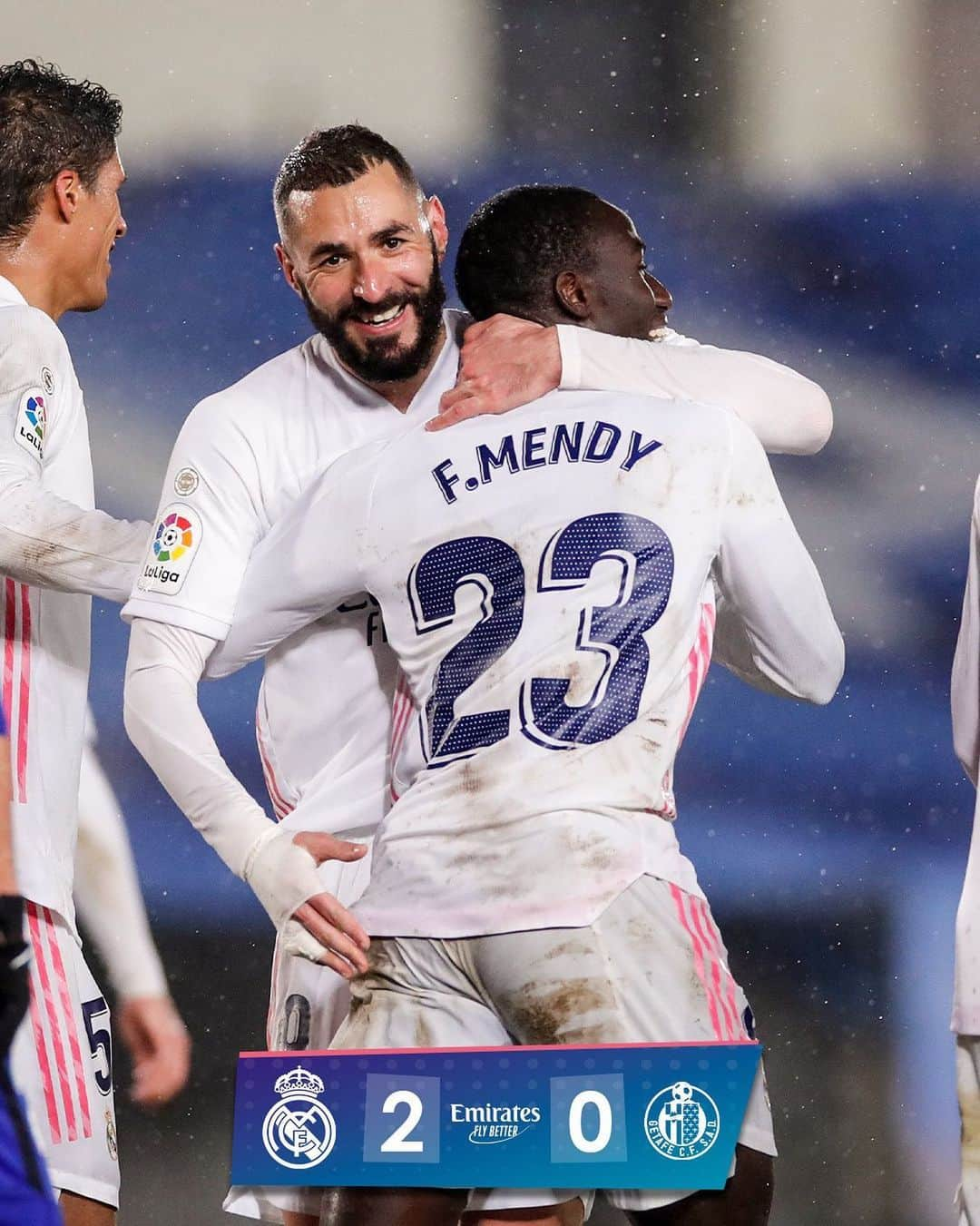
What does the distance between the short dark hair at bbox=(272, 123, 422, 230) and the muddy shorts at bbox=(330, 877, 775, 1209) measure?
3.25 ft

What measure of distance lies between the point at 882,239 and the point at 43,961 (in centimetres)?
165

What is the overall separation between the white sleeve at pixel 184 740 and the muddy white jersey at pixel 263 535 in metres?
0.04

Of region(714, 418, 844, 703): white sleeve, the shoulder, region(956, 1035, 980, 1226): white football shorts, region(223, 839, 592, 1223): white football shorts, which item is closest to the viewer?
region(956, 1035, 980, 1226): white football shorts

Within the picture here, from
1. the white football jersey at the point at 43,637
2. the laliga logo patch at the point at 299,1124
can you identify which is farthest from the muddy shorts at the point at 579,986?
the white football jersey at the point at 43,637

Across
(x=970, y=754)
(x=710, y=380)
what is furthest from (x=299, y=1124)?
(x=710, y=380)

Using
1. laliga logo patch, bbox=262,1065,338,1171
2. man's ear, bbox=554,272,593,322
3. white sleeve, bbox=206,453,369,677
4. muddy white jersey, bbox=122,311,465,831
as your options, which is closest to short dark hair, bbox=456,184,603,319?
man's ear, bbox=554,272,593,322

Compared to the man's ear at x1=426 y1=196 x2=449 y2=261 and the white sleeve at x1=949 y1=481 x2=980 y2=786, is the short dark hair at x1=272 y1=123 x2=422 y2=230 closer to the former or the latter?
the man's ear at x1=426 y1=196 x2=449 y2=261

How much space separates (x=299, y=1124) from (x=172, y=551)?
2.39 feet

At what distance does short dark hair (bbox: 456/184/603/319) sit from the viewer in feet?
7.11

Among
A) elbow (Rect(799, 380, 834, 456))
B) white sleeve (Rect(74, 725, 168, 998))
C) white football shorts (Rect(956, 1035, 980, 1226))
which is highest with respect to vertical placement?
elbow (Rect(799, 380, 834, 456))

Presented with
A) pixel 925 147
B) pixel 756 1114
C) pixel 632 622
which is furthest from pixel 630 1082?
pixel 925 147

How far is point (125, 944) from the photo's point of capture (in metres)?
2.39

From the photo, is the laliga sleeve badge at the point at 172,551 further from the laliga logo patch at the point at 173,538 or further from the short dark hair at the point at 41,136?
the short dark hair at the point at 41,136

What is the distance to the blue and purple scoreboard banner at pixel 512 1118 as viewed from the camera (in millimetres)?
1980
